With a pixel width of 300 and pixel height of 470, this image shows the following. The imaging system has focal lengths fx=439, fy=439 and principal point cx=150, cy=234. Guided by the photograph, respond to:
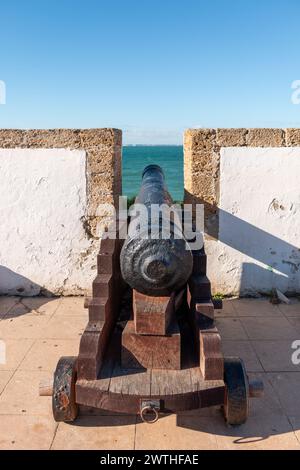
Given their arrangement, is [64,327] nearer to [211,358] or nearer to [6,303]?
[6,303]

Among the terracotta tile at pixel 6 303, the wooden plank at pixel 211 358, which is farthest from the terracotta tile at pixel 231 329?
the terracotta tile at pixel 6 303

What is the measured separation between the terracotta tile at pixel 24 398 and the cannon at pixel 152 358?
13.9 inches

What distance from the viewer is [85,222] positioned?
17.8 feet

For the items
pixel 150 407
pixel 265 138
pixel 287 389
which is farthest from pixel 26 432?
pixel 265 138

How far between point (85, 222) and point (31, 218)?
0.67 metres

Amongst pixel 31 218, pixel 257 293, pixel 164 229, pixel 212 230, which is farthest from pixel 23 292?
pixel 164 229

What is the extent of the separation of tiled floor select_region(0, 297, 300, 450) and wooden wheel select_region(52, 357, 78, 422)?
141 millimetres

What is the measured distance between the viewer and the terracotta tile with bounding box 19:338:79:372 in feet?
12.4

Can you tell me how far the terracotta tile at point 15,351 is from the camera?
12.4 feet

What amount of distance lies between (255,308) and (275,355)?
48.1 inches

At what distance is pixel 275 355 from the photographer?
3.97 m

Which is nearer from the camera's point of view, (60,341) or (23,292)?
(60,341)

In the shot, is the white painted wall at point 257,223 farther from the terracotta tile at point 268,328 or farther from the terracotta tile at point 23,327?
the terracotta tile at point 23,327

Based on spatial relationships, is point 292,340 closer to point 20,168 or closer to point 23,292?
point 23,292
